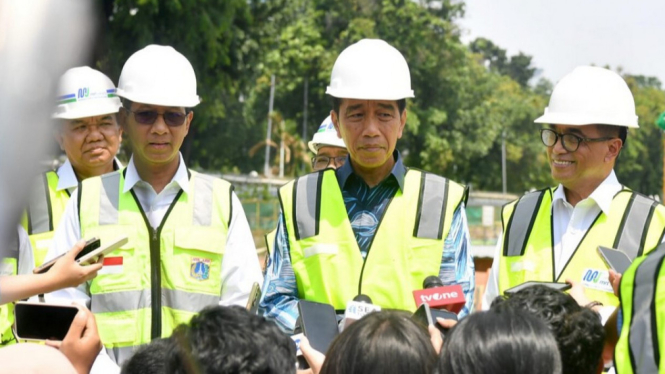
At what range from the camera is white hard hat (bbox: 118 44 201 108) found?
4082mm

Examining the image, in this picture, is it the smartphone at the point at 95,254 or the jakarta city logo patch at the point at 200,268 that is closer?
the smartphone at the point at 95,254

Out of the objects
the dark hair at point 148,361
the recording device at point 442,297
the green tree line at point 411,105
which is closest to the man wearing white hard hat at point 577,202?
the recording device at point 442,297

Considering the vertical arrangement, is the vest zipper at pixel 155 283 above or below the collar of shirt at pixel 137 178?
below

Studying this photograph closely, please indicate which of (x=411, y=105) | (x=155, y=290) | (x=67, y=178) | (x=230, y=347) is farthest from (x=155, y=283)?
(x=411, y=105)

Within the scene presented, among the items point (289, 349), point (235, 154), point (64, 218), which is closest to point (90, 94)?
point (64, 218)

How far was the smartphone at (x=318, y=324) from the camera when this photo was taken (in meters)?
3.02

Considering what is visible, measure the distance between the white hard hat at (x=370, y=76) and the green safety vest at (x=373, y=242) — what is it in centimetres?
42

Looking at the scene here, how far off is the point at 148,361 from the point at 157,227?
149 cm

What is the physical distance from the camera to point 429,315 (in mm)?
2645

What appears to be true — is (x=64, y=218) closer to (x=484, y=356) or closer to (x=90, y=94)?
(x=90, y=94)

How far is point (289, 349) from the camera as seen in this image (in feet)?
7.02

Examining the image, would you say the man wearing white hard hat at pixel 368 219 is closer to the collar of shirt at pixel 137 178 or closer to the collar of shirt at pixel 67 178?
the collar of shirt at pixel 137 178

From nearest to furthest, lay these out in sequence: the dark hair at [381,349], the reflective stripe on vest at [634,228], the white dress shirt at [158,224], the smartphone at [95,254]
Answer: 1. the dark hair at [381,349]
2. the smartphone at [95,254]
3. the reflective stripe on vest at [634,228]
4. the white dress shirt at [158,224]

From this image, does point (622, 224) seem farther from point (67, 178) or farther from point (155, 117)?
point (67, 178)
